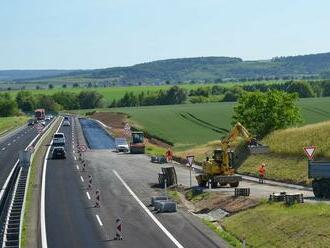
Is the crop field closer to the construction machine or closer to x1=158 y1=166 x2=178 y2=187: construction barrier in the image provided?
the construction machine

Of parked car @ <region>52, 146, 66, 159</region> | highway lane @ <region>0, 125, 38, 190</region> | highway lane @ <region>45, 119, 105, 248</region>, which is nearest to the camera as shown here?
highway lane @ <region>45, 119, 105, 248</region>

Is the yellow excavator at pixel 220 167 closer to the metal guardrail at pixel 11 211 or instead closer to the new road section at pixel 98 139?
the metal guardrail at pixel 11 211

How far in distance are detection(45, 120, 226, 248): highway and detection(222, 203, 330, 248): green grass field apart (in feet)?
5.42

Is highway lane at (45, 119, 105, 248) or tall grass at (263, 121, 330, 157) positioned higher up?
tall grass at (263, 121, 330, 157)

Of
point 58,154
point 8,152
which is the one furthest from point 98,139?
point 58,154

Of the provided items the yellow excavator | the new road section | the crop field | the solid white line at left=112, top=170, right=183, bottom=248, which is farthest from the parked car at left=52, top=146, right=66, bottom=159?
the crop field

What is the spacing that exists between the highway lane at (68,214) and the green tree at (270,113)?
27.1 m

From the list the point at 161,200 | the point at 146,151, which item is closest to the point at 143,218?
the point at 161,200

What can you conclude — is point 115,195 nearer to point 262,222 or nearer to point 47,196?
point 47,196

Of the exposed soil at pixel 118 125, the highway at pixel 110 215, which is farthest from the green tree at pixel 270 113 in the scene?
the exposed soil at pixel 118 125

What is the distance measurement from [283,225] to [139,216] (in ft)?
Answer: 33.3

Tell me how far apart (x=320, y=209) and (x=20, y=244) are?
46.1ft

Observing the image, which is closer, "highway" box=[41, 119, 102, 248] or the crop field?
"highway" box=[41, 119, 102, 248]

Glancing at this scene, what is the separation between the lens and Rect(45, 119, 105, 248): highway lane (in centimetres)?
3174
